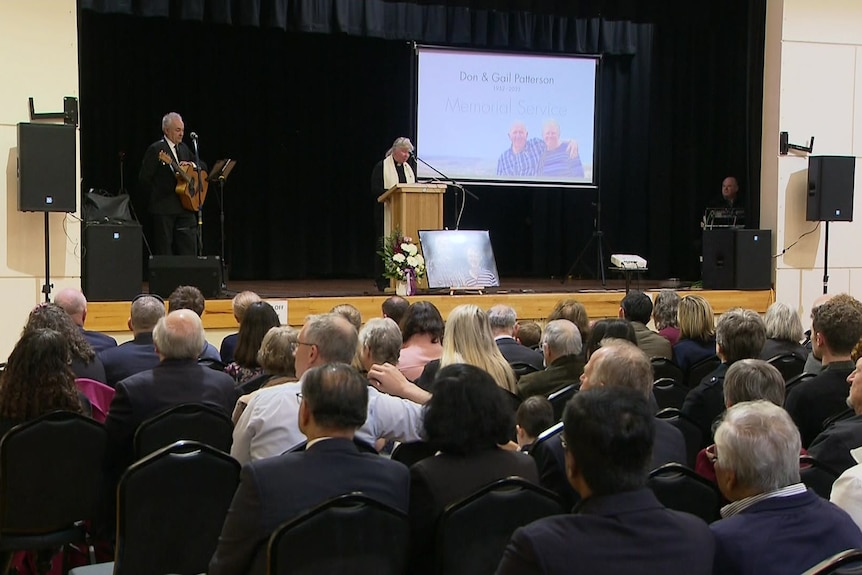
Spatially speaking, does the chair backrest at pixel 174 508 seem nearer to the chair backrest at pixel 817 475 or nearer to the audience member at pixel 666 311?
the chair backrest at pixel 817 475

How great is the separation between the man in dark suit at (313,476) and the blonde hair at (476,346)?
1.60 meters

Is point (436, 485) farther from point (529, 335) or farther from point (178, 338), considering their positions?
point (529, 335)

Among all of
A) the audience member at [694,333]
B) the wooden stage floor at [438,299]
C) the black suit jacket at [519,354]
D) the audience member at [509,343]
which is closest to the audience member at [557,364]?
the audience member at [509,343]

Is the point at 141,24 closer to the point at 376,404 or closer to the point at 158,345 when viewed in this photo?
the point at 158,345

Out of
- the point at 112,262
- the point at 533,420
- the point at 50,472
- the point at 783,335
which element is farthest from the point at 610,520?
the point at 112,262

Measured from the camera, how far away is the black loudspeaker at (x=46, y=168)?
7.27 metres

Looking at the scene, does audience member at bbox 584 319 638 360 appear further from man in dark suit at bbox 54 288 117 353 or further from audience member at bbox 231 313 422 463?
man in dark suit at bbox 54 288 117 353

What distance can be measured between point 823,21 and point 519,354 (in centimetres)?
664

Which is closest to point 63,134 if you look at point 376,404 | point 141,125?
point 141,125

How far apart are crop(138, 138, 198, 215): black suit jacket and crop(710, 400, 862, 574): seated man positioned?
6.99 metres

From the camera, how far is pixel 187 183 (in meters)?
8.40

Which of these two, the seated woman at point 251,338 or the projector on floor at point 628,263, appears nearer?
the seated woman at point 251,338

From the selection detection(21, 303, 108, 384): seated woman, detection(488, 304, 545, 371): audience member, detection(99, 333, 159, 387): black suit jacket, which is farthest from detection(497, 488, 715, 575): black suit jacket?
detection(99, 333, 159, 387): black suit jacket

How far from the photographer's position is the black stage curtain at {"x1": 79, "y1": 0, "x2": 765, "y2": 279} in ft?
35.6
